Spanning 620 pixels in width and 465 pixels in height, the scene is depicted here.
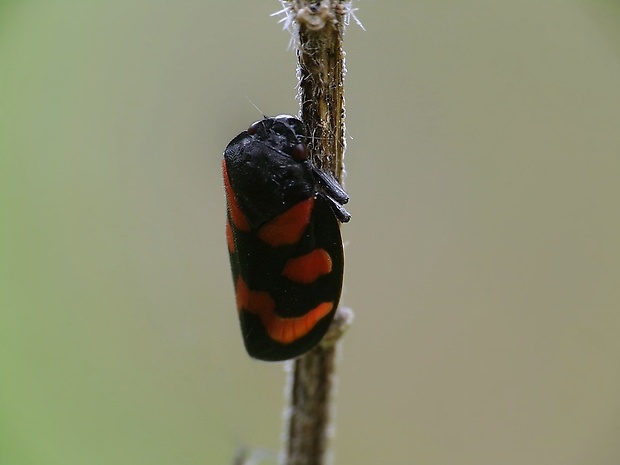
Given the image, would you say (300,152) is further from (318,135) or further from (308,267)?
(308,267)

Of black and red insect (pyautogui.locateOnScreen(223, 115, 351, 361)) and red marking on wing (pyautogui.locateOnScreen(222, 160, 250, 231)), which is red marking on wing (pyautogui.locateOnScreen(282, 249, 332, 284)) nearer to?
black and red insect (pyautogui.locateOnScreen(223, 115, 351, 361))

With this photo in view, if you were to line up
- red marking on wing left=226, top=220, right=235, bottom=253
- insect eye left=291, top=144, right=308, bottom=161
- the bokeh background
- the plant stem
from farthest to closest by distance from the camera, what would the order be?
the bokeh background → red marking on wing left=226, top=220, right=235, bottom=253 → insect eye left=291, top=144, right=308, bottom=161 → the plant stem

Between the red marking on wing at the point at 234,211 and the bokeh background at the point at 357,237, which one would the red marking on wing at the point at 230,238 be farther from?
the bokeh background at the point at 357,237

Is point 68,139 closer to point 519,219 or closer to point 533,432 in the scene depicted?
point 519,219

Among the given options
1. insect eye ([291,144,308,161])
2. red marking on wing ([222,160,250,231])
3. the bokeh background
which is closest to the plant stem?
insect eye ([291,144,308,161])

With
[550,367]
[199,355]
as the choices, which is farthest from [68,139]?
[550,367]

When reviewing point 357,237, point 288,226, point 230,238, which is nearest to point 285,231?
point 288,226
